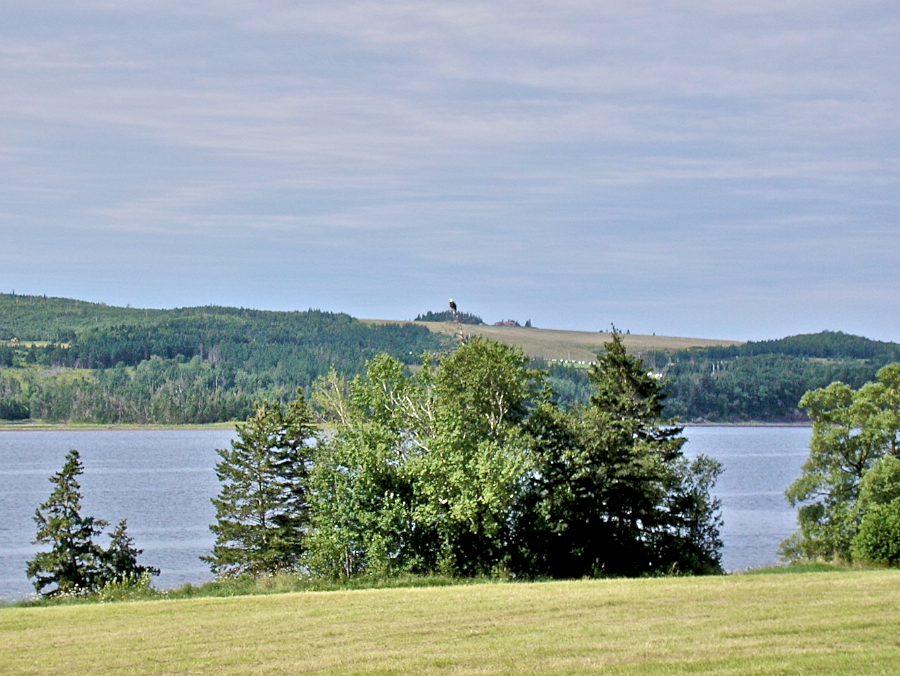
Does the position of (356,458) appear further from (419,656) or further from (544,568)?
(419,656)

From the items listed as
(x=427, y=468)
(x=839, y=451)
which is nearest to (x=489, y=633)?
(x=427, y=468)

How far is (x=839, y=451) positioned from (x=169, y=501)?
151 ft

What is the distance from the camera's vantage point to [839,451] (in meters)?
47.8

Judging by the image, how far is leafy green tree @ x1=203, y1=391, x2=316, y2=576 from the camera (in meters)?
43.5

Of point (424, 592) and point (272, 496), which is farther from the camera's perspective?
point (272, 496)

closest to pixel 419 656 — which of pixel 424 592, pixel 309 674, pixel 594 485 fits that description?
pixel 309 674

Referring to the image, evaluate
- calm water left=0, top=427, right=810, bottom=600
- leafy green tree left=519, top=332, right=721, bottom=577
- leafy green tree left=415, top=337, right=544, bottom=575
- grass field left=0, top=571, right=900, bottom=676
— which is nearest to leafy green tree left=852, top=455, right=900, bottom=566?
leafy green tree left=519, top=332, right=721, bottom=577

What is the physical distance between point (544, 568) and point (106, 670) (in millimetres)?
23647

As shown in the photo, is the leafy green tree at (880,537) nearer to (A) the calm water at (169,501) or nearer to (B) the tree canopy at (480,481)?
(B) the tree canopy at (480,481)

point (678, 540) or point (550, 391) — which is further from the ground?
point (550, 391)

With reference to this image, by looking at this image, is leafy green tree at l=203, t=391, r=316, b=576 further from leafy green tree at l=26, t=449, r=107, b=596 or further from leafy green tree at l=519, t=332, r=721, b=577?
leafy green tree at l=519, t=332, r=721, b=577

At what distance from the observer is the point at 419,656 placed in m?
15.7

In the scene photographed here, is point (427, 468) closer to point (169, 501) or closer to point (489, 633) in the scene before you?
point (489, 633)

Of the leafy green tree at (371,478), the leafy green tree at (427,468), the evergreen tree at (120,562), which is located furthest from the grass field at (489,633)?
the evergreen tree at (120,562)
